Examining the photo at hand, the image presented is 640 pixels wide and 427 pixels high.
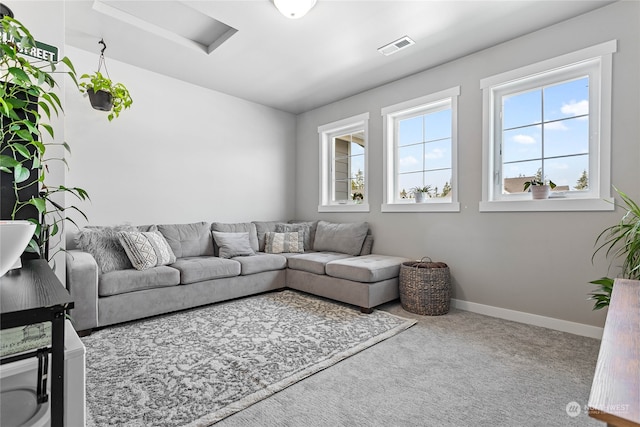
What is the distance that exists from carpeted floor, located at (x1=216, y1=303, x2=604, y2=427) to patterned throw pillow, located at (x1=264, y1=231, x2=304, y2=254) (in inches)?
82.2

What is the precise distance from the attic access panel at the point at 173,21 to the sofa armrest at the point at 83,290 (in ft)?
6.78

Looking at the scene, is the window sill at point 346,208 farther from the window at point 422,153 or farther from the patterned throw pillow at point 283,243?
the patterned throw pillow at point 283,243

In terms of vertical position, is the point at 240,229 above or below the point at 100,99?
below

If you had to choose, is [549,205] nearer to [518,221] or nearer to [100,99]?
[518,221]

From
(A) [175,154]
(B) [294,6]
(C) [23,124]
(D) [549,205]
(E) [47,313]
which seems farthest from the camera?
(A) [175,154]

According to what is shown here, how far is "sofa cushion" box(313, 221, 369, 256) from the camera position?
13.2 ft

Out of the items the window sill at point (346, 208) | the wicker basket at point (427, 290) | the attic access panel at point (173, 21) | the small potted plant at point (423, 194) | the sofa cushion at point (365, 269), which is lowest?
the wicker basket at point (427, 290)

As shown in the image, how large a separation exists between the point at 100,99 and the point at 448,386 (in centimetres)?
361

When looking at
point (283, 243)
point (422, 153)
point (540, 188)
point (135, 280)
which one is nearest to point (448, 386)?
point (540, 188)

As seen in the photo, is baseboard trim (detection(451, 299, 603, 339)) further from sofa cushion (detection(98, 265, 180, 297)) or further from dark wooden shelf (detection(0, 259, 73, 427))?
dark wooden shelf (detection(0, 259, 73, 427))

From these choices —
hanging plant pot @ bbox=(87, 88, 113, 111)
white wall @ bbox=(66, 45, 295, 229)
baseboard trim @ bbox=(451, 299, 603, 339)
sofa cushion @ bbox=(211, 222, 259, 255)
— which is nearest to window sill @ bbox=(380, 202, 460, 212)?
baseboard trim @ bbox=(451, 299, 603, 339)

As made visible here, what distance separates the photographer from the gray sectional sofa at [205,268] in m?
2.60

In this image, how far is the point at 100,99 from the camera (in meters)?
2.90

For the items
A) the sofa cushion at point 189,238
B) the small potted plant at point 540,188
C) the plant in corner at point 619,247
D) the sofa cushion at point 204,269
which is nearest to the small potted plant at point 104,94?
the sofa cushion at point 189,238
